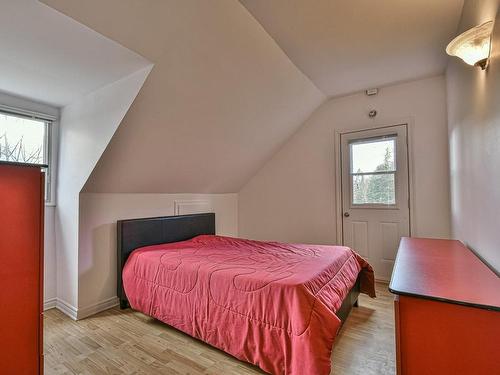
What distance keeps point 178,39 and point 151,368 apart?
2.39 m

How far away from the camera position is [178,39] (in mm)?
1983

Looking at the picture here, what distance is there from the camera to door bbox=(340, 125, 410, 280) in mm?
3467

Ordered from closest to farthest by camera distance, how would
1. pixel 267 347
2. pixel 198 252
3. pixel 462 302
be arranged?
pixel 462 302 < pixel 267 347 < pixel 198 252

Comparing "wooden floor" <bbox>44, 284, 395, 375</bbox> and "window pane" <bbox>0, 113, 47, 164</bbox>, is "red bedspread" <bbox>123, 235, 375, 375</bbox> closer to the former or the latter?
"wooden floor" <bbox>44, 284, 395, 375</bbox>

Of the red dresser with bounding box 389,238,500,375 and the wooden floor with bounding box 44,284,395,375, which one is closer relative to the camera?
the red dresser with bounding box 389,238,500,375

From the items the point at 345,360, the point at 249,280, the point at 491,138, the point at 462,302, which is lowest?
the point at 345,360

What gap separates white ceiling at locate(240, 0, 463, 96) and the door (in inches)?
32.9

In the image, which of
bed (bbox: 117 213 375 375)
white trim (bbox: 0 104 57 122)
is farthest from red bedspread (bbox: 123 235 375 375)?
white trim (bbox: 0 104 57 122)

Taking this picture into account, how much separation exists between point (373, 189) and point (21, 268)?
12.2ft

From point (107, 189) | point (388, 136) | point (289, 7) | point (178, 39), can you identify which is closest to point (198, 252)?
point (107, 189)

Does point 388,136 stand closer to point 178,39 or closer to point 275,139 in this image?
point 275,139

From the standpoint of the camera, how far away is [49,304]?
2787 millimetres

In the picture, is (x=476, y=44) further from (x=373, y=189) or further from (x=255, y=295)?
(x=373, y=189)

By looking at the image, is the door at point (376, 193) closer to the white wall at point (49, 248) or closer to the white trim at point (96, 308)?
the white trim at point (96, 308)
